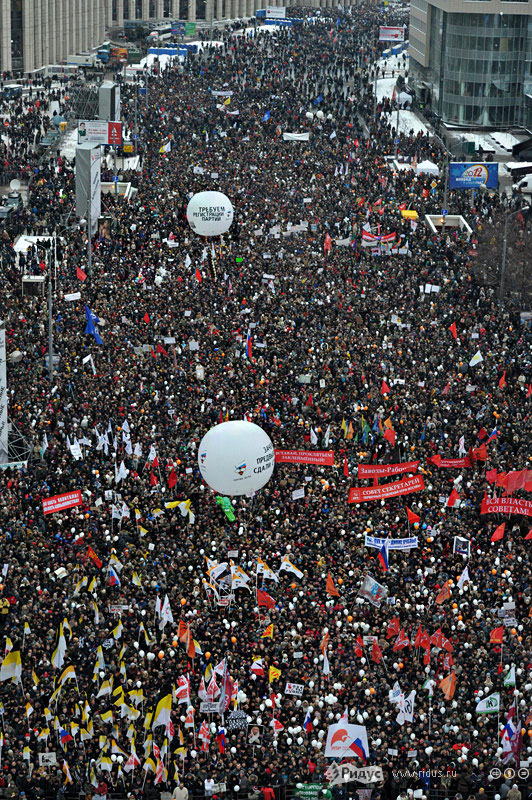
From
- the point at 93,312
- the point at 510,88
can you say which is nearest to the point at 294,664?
the point at 93,312

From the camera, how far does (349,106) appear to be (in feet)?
271

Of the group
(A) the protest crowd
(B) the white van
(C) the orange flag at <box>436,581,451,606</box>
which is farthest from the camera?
(B) the white van

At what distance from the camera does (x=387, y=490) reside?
99.1 ft

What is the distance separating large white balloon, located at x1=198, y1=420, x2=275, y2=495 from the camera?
93.8 ft

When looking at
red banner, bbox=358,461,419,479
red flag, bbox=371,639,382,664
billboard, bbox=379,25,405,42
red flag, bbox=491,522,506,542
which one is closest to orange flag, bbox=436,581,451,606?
red flag, bbox=371,639,382,664

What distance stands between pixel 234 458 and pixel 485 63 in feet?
186

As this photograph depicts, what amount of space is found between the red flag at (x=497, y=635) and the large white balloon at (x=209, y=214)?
29132 millimetres

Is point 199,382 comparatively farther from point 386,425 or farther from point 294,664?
point 294,664

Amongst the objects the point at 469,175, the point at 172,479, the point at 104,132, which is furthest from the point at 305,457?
the point at 104,132

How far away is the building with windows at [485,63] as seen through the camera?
78.4 meters

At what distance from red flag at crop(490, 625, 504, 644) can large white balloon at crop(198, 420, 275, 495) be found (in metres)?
6.70

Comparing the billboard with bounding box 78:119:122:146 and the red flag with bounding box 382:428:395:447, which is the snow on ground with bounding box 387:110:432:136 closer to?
the billboard with bounding box 78:119:122:146

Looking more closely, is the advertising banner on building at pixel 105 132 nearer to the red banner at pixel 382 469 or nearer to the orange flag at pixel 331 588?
the red banner at pixel 382 469

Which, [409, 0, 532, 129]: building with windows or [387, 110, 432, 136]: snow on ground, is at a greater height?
[409, 0, 532, 129]: building with windows
